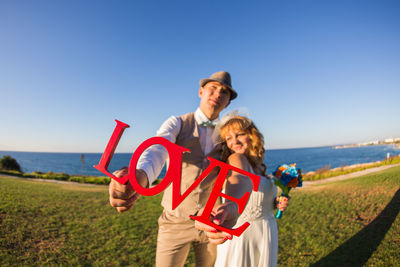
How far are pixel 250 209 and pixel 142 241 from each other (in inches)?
176

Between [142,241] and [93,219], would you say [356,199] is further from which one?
[93,219]

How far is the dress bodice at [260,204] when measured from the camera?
8.11 feet

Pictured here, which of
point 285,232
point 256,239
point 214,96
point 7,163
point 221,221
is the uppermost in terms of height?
point 214,96

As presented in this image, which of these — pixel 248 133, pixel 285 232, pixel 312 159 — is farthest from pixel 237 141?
pixel 312 159

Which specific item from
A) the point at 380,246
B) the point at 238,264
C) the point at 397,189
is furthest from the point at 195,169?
the point at 397,189

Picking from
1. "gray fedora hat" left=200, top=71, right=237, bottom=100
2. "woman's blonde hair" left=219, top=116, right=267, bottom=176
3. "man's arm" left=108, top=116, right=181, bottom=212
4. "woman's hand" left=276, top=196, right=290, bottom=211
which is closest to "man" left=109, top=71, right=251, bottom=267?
"gray fedora hat" left=200, top=71, right=237, bottom=100

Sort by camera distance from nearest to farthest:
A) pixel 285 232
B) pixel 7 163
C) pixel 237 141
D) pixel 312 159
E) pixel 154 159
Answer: pixel 154 159, pixel 237 141, pixel 285 232, pixel 7 163, pixel 312 159

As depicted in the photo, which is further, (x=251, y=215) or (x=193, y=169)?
(x=251, y=215)

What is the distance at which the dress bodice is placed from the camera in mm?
2473

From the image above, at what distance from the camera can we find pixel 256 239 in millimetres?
2400

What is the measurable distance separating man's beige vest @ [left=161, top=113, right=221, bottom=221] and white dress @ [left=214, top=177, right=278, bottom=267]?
27.8 inches

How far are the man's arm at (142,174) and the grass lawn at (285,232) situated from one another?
4.20 metres

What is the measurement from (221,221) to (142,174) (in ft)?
2.00

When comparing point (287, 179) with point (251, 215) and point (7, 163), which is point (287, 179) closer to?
point (251, 215)
